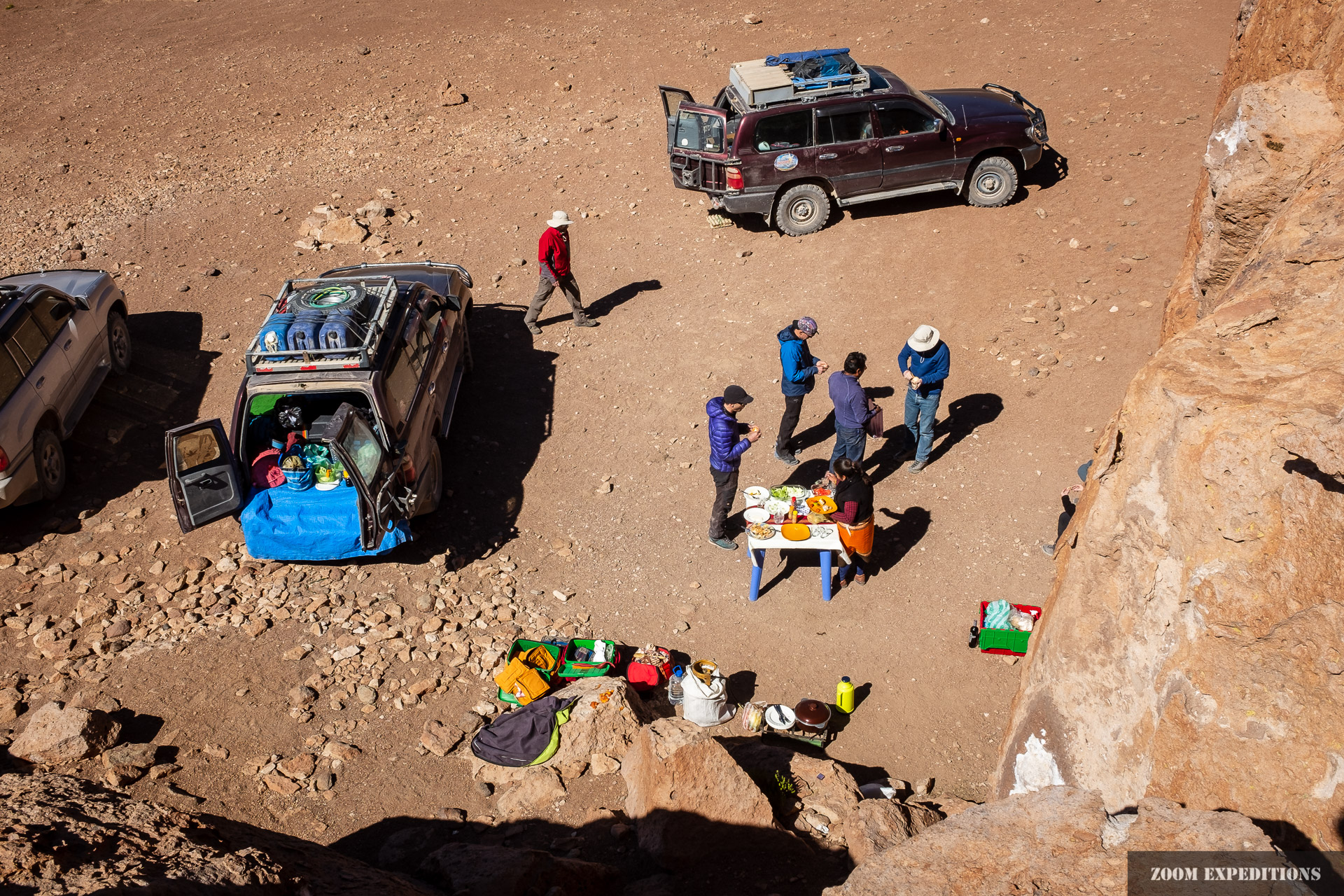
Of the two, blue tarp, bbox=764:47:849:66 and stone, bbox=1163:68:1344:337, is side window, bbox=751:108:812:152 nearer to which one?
blue tarp, bbox=764:47:849:66

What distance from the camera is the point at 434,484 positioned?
8.36m

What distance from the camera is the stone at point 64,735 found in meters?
6.03

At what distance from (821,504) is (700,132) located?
6.38 meters

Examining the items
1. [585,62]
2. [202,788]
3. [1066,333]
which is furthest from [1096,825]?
[585,62]

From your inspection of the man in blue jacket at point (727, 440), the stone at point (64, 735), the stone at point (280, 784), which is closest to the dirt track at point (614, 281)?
the stone at point (280, 784)

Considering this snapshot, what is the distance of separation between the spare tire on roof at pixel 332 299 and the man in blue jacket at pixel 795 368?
4.06 m

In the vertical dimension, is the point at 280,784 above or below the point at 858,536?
below

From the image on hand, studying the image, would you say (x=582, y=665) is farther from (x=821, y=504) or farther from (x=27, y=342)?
(x=27, y=342)

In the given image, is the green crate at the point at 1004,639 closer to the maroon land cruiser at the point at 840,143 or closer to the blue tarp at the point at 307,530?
the blue tarp at the point at 307,530

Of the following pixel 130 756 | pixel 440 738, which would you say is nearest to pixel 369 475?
pixel 440 738

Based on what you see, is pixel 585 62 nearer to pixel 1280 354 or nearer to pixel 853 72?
pixel 853 72

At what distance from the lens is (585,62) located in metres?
16.5

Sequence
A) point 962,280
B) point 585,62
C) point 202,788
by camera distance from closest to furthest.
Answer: point 202,788
point 962,280
point 585,62

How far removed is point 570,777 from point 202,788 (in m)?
2.57
